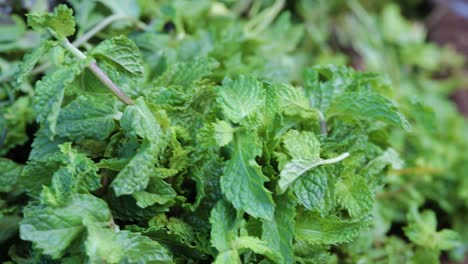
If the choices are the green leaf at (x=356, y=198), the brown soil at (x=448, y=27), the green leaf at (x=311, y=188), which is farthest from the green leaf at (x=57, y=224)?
the brown soil at (x=448, y=27)

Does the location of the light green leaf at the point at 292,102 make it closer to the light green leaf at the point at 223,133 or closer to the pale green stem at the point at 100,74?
the light green leaf at the point at 223,133

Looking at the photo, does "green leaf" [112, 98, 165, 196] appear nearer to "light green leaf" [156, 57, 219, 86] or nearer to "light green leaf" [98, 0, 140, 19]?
"light green leaf" [156, 57, 219, 86]

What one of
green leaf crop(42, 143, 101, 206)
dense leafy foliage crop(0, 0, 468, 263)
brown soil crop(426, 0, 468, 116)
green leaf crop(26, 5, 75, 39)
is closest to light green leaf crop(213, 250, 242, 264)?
dense leafy foliage crop(0, 0, 468, 263)

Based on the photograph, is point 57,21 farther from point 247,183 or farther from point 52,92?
point 247,183

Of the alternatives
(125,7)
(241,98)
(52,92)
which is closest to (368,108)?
(241,98)

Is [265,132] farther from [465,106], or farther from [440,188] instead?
[465,106]

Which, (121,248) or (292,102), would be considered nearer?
(121,248)

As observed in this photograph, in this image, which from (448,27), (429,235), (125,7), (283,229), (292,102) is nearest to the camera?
(283,229)

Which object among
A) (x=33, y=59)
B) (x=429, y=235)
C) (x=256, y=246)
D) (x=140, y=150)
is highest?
(x=33, y=59)
